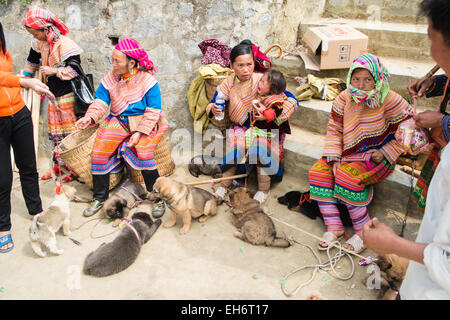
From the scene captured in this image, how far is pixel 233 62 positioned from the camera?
13.9 ft

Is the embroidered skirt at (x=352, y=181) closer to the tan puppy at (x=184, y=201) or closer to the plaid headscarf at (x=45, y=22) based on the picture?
the tan puppy at (x=184, y=201)

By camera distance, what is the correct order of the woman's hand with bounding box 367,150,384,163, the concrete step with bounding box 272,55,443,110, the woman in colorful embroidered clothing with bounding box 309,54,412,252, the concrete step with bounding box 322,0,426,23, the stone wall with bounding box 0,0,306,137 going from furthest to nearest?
1. the concrete step with bounding box 322,0,426,23
2. the stone wall with bounding box 0,0,306,137
3. the concrete step with bounding box 272,55,443,110
4. the woman's hand with bounding box 367,150,384,163
5. the woman in colorful embroidered clothing with bounding box 309,54,412,252

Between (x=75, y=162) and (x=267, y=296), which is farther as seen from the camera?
(x=75, y=162)

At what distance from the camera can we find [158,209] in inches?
167

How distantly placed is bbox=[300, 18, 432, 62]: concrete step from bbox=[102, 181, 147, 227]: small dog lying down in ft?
14.9

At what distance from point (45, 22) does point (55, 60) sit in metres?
0.47

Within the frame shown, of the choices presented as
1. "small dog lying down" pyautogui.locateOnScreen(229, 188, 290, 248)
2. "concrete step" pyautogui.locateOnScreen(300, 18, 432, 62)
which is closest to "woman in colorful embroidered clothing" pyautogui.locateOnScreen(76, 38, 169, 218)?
"small dog lying down" pyautogui.locateOnScreen(229, 188, 290, 248)

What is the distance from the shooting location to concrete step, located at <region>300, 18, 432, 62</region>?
5371 millimetres

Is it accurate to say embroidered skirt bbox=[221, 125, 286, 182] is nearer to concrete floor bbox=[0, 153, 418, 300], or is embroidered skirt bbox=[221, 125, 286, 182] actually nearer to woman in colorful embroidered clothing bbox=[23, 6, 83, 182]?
concrete floor bbox=[0, 153, 418, 300]

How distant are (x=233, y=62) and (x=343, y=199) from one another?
2.11 metres

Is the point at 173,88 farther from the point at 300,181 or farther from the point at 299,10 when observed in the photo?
the point at 299,10

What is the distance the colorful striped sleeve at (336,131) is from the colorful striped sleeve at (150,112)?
6.87ft

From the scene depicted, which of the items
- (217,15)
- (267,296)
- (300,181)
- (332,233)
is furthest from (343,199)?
(217,15)

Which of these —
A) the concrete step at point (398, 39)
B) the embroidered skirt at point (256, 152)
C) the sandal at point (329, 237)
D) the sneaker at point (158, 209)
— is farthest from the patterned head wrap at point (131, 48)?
the concrete step at point (398, 39)
